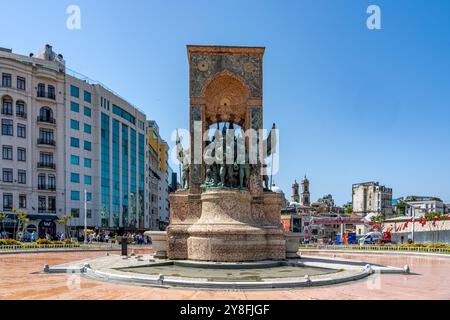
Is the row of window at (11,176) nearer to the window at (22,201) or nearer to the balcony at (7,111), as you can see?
the window at (22,201)

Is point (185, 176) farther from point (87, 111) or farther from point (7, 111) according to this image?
point (87, 111)

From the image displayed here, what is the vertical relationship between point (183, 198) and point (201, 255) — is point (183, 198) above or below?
above

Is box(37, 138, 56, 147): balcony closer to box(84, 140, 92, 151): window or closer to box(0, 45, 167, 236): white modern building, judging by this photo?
box(0, 45, 167, 236): white modern building

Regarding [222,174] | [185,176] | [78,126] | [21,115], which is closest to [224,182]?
[222,174]

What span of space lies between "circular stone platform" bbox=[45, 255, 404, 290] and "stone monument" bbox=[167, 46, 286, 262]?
3.50ft

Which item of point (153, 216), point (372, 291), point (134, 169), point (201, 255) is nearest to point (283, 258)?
point (201, 255)

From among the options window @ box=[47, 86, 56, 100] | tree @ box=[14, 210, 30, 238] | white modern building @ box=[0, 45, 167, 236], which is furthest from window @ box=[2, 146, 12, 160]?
window @ box=[47, 86, 56, 100]

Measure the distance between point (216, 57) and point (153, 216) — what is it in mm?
77259

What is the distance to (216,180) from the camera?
23.4m

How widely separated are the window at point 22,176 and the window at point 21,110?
25.4ft

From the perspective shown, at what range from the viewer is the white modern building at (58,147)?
56.0 metres

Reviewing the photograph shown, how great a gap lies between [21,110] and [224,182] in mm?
45195

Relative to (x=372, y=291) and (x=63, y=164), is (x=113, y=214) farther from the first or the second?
(x=372, y=291)

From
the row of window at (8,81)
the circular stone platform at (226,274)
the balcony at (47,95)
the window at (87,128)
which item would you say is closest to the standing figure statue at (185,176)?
the circular stone platform at (226,274)
